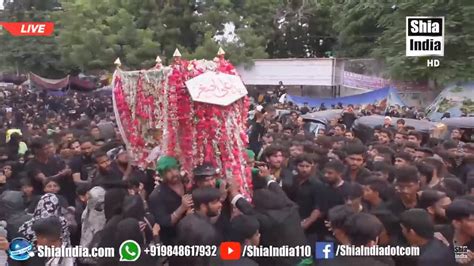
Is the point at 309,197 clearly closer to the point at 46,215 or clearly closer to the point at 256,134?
the point at 46,215

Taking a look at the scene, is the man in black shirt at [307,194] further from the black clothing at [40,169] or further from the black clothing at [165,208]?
the black clothing at [40,169]

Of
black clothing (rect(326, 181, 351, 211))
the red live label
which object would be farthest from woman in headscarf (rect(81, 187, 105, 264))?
the red live label

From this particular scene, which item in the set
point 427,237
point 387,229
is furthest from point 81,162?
point 427,237

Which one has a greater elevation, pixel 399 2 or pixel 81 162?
pixel 399 2

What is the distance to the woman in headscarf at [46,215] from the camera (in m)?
4.10

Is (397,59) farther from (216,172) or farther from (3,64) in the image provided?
(3,64)

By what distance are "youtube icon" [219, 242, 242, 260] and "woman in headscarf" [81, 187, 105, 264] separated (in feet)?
3.75

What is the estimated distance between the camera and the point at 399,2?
59.7 ft

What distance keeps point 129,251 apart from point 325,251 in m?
1.18

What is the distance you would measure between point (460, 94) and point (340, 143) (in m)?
11.0

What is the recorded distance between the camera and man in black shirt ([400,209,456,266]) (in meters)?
3.62

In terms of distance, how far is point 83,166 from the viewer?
6328 millimetres

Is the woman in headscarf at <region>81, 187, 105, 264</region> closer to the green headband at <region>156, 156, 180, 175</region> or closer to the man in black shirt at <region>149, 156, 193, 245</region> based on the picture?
the man in black shirt at <region>149, 156, 193, 245</region>

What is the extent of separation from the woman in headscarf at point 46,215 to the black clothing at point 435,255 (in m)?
2.23
